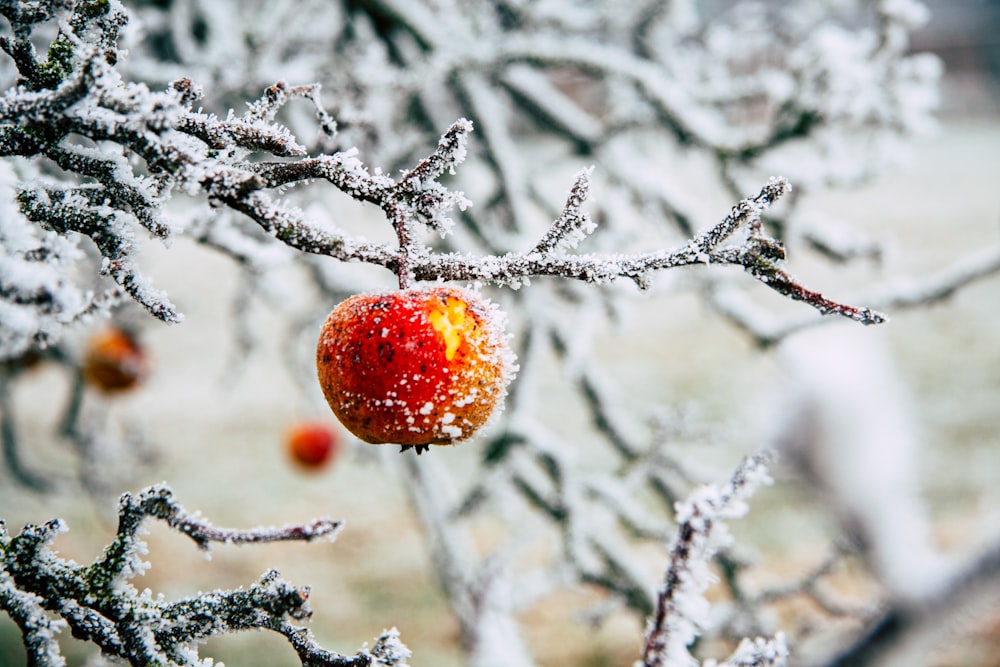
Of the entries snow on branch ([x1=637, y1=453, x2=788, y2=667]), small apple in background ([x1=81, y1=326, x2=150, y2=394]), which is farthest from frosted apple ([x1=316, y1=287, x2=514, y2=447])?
small apple in background ([x1=81, y1=326, x2=150, y2=394])

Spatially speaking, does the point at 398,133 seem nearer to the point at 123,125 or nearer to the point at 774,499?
the point at 123,125

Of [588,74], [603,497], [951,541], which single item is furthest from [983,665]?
[588,74]

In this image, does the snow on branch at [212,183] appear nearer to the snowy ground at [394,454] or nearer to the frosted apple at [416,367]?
the frosted apple at [416,367]

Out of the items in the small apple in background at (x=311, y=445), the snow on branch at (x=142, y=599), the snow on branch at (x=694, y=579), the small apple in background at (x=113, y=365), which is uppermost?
the small apple in background at (x=113, y=365)

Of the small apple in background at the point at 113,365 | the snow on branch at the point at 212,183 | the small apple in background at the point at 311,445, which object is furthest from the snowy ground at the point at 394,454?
the snow on branch at the point at 212,183

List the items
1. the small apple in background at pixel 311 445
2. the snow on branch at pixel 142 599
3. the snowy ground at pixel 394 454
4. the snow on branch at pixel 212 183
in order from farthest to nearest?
the snowy ground at pixel 394 454 < the small apple in background at pixel 311 445 < the snow on branch at pixel 142 599 < the snow on branch at pixel 212 183

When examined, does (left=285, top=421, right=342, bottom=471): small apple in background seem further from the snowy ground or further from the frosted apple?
the frosted apple

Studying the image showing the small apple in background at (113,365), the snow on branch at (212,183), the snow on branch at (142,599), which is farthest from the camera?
the small apple in background at (113,365)
